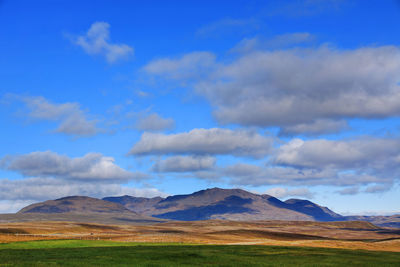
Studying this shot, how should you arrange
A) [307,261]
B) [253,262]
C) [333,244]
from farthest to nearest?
[333,244], [307,261], [253,262]

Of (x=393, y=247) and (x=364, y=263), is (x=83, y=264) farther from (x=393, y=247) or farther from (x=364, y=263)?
(x=393, y=247)

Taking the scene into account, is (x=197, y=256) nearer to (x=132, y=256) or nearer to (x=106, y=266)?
(x=132, y=256)

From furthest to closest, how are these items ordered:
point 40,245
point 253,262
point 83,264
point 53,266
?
point 40,245 → point 253,262 → point 83,264 → point 53,266

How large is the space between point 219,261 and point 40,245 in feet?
162

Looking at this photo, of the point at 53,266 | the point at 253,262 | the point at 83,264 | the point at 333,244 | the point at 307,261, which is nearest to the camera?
the point at 53,266

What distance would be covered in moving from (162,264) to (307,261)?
22.4 metres

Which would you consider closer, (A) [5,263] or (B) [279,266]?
(A) [5,263]

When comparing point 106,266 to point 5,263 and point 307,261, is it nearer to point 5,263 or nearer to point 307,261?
point 5,263

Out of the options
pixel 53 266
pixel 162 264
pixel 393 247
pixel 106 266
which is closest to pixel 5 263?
pixel 53 266

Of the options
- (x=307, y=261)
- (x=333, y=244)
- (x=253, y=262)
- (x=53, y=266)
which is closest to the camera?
(x=53, y=266)

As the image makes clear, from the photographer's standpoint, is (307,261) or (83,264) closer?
(83,264)

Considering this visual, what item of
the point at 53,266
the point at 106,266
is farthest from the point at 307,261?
the point at 53,266

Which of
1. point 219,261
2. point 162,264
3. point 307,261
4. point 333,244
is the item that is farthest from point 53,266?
point 333,244

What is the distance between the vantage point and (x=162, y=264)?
5909 centimetres
